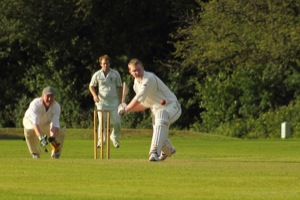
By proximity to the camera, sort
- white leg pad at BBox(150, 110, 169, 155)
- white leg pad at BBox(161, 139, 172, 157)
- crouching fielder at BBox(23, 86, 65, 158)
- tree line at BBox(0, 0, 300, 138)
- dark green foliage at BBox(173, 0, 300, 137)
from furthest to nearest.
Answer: tree line at BBox(0, 0, 300, 138)
dark green foliage at BBox(173, 0, 300, 137)
crouching fielder at BBox(23, 86, 65, 158)
white leg pad at BBox(161, 139, 172, 157)
white leg pad at BBox(150, 110, 169, 155)

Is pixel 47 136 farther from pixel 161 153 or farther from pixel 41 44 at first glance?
pixel 41 44

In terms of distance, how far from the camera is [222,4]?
39562 mm

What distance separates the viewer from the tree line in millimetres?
39812

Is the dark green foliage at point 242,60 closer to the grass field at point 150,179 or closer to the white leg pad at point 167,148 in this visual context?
the grass field at point 150,179

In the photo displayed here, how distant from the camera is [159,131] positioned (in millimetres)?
18094

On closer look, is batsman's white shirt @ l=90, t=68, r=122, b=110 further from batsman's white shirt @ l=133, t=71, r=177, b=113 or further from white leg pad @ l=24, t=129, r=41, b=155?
batsman's white shirt @ l=133, t=71, r=177, b=113

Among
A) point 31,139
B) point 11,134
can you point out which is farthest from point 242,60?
point 31,139

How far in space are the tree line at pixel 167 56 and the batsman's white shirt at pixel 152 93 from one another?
20.7 m

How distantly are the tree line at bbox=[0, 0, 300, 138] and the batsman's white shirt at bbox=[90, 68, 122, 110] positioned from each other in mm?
13170

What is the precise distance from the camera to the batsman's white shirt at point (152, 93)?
18.2 meters

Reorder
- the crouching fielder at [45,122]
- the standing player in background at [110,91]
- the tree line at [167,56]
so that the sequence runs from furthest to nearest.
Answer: the tree line at [167,56], the standing player in background at [110,91], the crouching fielder at [45,122]

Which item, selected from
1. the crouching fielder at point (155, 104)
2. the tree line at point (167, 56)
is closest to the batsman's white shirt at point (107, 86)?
the crouching fielder at point (155, 104)

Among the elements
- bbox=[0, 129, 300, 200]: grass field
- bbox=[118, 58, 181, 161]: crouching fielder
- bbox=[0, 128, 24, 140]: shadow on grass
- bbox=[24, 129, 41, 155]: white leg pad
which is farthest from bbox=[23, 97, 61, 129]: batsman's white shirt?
bbox=[0, 128, 24, 140]: shadow on grass

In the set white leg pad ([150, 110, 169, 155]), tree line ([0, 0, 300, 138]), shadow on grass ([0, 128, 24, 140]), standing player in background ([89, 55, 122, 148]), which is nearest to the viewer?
white leg pad ([150, 110, 169, 155])
